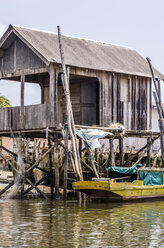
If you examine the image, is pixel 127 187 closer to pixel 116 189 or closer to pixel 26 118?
pixel 116 189

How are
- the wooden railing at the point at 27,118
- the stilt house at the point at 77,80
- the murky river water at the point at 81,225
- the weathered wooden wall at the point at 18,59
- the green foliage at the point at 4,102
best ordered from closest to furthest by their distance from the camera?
the murky river water at the point at 81,225 → the wooden railing at the point at 27,118 → the stilt house at the point at 77,80 → the weathered wooden wall at the point at 18,59 → the green foliage at the point at 4,102

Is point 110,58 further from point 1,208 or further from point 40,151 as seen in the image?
point 1,208

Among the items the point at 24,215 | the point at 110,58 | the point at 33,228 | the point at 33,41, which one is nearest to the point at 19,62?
the point at 33,41

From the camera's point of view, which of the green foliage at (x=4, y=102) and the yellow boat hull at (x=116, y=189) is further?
the green foliage at (x=4, y=102)

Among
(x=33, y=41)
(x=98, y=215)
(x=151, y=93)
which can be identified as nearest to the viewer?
(x=98, y=215)

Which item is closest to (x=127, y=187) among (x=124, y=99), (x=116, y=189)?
(x=116, y=189)

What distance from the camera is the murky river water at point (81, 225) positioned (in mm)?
15578

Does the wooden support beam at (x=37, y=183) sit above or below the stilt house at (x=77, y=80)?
below

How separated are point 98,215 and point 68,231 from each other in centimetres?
405

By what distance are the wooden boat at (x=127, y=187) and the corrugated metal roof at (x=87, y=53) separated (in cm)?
536

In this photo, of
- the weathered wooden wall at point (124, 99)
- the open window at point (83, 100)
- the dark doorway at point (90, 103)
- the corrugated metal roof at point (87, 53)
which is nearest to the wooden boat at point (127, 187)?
the weathered wooden wall at point (124, 99)

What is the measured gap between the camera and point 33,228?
17859 millimetres

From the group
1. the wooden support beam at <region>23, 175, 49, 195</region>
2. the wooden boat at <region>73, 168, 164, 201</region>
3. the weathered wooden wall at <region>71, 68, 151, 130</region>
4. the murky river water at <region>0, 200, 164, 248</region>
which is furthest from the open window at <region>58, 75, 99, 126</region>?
the murky river water at <region>0, 200, 164, 248</region>

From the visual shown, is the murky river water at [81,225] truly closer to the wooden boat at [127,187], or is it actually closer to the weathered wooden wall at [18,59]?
the wooden boat at [127,187]
